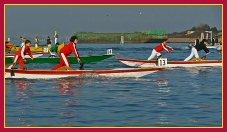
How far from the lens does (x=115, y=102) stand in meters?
17.6

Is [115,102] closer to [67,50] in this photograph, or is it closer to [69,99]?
[69,99]

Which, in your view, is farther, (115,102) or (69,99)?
(69,99)

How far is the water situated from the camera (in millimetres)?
13977

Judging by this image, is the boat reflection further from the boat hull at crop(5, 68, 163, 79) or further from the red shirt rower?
the red shirt rower

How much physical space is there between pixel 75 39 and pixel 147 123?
1002 cm

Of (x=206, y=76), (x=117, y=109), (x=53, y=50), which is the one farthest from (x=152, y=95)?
(x=53, y=50)

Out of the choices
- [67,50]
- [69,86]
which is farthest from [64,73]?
[69,86]

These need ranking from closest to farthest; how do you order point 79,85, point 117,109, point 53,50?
1. point 117,109
2. point 79,85
3. point 53,50

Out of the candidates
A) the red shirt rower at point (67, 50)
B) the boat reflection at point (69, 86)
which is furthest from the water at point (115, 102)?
the red shirt rower at point (67, 50)

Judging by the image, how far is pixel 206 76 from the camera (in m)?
27.8

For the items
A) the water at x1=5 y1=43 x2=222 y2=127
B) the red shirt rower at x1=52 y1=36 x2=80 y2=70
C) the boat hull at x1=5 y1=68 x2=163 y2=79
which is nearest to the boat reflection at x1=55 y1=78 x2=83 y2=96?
the water at x1=5 y1=43 x2=222 y2=127

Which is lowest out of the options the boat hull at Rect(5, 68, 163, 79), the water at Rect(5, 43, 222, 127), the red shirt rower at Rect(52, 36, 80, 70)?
the water at Rect(5, 43, 222, 127)

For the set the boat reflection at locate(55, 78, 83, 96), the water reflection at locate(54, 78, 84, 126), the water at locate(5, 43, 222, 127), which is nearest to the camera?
the water at locate(5, 43, 222, 127)

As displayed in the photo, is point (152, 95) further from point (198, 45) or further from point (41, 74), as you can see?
point (198, 45)
